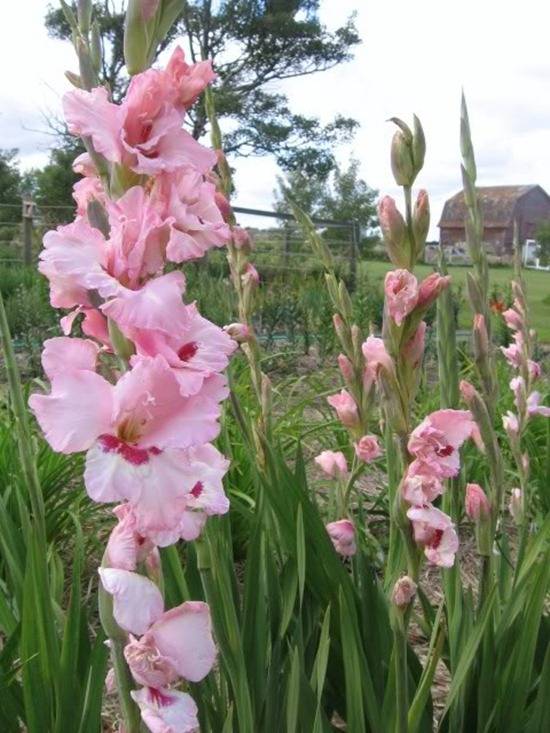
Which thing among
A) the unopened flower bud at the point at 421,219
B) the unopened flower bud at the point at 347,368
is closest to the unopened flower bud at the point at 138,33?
the unopened flower bud at the point at 421,219

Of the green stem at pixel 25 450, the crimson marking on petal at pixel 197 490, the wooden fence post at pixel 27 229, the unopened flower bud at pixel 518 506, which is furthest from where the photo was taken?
the wooden fence post at pixel 27 229

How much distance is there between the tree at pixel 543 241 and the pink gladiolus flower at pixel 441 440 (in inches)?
1365

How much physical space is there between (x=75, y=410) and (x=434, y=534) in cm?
45

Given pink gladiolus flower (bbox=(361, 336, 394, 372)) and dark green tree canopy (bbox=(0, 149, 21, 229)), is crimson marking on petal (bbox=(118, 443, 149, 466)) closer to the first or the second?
pink gladiolus flower (bbox=(361, 336, 394, 372))

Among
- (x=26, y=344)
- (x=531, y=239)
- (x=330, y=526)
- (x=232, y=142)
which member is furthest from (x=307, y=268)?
(x=531, y=239)

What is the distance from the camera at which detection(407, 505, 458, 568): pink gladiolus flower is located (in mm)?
906

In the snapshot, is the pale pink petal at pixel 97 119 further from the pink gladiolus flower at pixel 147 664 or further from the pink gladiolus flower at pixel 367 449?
the pink gladiolus flower at pixel 367 449

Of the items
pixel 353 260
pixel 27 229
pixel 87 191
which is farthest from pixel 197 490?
pixel 353 260

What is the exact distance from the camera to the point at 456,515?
4.65 ft

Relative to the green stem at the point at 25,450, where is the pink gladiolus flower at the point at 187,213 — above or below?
above

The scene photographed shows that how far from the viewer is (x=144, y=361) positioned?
701 mm

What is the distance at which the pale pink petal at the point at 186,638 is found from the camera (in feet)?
2.45

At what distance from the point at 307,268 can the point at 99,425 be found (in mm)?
13558

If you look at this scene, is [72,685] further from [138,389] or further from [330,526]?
[138,389]
